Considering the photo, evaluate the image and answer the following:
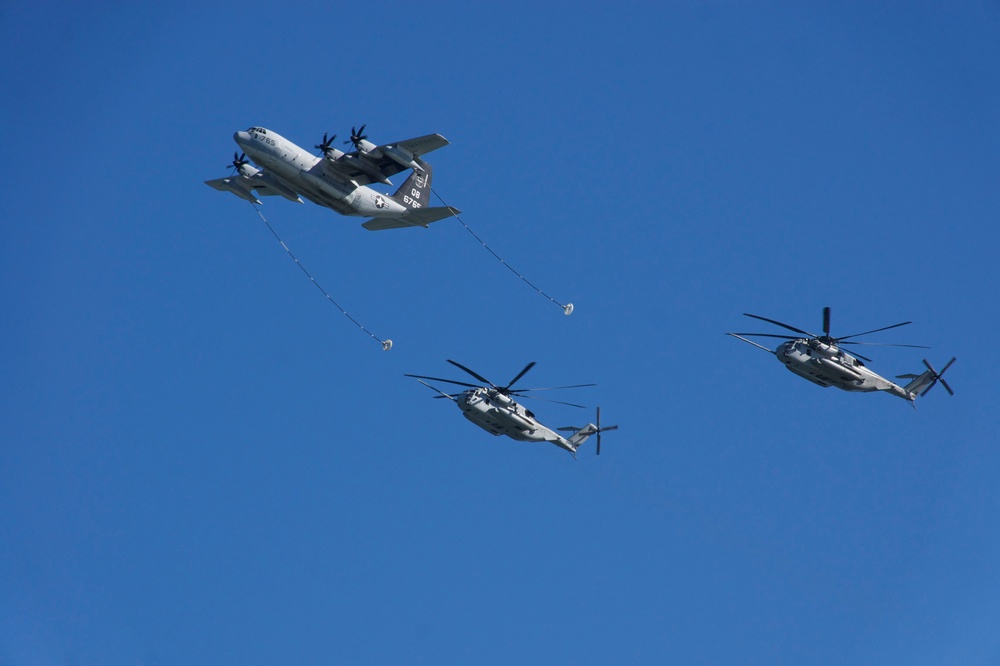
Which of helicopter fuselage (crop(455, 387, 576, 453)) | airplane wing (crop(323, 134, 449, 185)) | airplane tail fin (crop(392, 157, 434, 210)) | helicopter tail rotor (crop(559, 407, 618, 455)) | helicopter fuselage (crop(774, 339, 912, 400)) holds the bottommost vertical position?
helicopter fuselage (crop(455, 387, 576, 453))

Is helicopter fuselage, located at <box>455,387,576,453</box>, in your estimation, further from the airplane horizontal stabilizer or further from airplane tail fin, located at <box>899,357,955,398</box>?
airplane tail fin, located at <box>899,357,955,398</box>

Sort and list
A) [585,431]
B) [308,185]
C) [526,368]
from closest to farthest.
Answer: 1. [526,368]
2. [308,185]
3. [585,431]

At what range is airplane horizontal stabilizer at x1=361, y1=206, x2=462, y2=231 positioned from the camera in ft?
195

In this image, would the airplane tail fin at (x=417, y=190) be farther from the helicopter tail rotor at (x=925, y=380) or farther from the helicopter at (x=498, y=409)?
the helicopter tail rotor at (x=925, y=380)

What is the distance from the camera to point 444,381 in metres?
57.4

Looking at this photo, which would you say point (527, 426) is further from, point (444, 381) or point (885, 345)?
point (885, 345)

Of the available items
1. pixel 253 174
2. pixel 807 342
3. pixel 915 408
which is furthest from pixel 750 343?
pixel 253 174

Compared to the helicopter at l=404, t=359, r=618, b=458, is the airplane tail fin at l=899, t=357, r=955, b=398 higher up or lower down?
higher up

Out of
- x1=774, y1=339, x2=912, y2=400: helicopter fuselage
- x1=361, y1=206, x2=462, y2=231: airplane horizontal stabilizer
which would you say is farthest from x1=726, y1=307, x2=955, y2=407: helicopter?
x1=361, y1=206, x2=462, y2=231: airplane horizontal stabilizer

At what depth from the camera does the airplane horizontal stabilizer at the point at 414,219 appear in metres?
59.4

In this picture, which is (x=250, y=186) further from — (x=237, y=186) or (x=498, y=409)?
(x=498, y=409)

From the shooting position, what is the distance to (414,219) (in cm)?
6100

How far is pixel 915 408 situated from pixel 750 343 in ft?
29.9

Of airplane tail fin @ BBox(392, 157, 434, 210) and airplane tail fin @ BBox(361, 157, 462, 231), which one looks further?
airplane tail fin @ BBox(392, 157, 434, 210)
